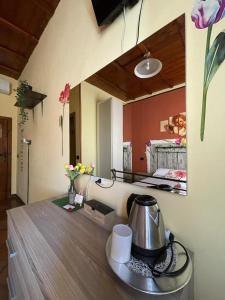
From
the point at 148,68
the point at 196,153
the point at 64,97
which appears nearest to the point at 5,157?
the point at 64,97

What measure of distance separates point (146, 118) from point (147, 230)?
59 cm

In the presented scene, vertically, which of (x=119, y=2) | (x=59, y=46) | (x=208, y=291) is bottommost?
(x=208, y=291)

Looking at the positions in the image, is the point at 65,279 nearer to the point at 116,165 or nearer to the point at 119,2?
the point at 116,165

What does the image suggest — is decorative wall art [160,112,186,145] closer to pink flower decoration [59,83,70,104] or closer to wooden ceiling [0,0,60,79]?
pink flower decoration [59,83,70,104]

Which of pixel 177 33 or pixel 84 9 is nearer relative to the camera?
pixel 177 33

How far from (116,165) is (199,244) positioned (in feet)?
1.96

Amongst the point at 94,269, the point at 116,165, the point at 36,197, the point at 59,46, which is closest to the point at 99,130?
the point at 116,165

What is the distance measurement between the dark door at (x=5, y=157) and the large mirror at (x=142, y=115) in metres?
3.01

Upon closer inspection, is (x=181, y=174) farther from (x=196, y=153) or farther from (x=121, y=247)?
(x=121, y=247)

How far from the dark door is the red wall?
350 centimetres

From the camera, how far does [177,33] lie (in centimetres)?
69

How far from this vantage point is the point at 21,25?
82.7 inches

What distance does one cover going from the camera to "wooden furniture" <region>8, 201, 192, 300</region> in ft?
1.55

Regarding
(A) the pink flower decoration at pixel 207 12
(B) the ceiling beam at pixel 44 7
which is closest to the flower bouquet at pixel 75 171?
(A) the pink flower decoration at pixel 207 12
